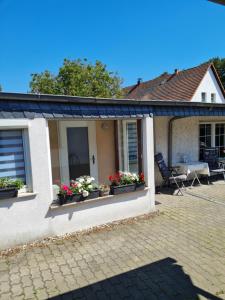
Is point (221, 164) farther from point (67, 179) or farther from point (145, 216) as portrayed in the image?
point (67, 179)

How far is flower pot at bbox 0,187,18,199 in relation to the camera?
3.68 metres

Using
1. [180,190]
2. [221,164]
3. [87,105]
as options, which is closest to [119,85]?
[221,164]

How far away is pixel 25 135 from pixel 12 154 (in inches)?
15.8

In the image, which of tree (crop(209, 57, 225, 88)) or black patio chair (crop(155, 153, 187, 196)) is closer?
black patio chair (crop(155, 153, 187, 196))

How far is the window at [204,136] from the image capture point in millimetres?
8625

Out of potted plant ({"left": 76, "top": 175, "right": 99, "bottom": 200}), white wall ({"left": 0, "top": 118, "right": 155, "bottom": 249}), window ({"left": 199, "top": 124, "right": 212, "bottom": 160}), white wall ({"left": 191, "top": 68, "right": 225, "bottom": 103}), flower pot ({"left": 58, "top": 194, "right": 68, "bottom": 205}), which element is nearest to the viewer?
white wall ({"left": 0, "top": 118, "right": 155, "bottom": 249})

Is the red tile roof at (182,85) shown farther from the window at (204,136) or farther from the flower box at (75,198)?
the flower box at (75,198)

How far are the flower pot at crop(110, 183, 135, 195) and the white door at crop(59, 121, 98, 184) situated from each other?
1.74 meters

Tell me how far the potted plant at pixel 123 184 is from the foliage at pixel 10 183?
6.07ft

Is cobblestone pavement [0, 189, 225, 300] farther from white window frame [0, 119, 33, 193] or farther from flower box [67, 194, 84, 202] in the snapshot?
white window frame [0, 119, 33, 193]

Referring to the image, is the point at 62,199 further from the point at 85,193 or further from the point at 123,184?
the point at 123,184

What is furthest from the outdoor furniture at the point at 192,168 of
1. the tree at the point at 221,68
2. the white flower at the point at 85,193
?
the tree at the point at 221,68

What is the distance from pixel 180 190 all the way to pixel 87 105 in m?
4.08

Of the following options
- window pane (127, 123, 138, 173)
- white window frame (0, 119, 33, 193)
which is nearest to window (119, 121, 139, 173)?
window pane (127, 123, 138, 173)
